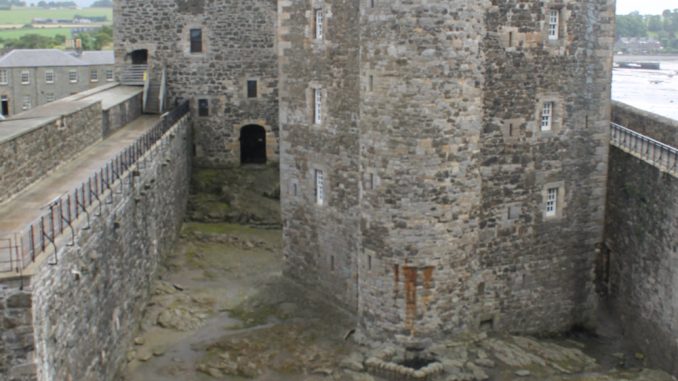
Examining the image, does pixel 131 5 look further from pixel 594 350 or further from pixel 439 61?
pixel 594 350

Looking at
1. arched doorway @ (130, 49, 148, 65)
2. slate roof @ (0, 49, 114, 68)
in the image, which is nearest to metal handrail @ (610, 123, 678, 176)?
arched doorway @ (130, 49, 148, 65)

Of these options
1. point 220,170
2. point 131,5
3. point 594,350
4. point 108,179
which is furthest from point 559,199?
point 131,5

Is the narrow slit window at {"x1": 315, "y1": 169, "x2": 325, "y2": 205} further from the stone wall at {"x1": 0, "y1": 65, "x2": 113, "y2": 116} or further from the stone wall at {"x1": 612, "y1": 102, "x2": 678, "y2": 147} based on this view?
the stone wall at {"x1": 0, "y1": 65, "x2": 113, "y2": 116}

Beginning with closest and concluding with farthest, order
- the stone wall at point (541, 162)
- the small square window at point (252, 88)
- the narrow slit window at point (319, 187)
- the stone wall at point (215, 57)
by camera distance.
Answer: the stone wall at point (541, 162), the narrow slit window at point (319, 187), the stone wall at point (215, 57), the small square window at point (252, 88)

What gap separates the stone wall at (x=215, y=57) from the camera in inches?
1182

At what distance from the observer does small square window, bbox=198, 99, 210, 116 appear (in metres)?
30.7

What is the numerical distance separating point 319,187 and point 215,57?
1057cm

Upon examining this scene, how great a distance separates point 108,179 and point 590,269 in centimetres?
1143

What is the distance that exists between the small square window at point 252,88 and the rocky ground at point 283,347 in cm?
848

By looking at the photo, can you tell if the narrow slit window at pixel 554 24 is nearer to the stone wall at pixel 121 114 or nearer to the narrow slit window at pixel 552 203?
the narrow slit window at pixel 552 203

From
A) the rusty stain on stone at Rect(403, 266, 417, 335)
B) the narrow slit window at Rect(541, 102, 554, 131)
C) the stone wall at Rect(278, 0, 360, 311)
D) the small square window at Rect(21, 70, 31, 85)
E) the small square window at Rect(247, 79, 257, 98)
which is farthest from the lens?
the small square window at Rect(21, 70, 31, 85)

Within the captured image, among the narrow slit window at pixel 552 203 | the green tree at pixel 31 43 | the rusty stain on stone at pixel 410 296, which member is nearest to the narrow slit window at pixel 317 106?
the rusty stain on stone at pixel 410 296

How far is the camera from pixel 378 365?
56.8 feet

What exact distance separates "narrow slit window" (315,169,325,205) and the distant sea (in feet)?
84.5
